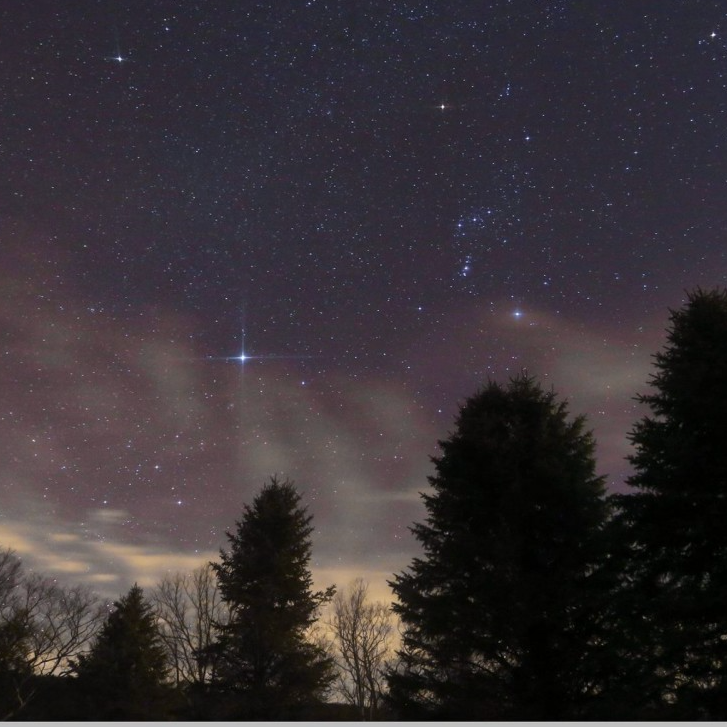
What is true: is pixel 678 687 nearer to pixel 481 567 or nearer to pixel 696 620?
pixel 696 620

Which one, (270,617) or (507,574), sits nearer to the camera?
(507,574)

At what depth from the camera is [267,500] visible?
30.2 meters

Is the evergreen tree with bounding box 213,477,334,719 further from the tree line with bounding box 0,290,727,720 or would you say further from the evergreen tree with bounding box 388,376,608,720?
the evergreen tree with bounding box 388,376,608,720

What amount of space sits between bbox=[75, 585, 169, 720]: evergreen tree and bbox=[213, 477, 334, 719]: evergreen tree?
13956 millimetres

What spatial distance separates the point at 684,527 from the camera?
13.3 meters

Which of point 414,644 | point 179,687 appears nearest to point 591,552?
point 414,644

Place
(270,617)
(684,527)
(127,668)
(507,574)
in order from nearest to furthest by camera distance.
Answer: (684,527), (507,574), (270,617), (127,668)

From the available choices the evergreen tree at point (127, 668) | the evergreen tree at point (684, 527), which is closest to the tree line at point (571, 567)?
the evergreen tree at point (684, 527)

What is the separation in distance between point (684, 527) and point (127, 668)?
122 feet

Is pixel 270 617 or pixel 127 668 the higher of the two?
pixel 270 617

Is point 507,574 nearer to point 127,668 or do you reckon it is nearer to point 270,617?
point 270,617

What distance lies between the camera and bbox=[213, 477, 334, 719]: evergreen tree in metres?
25.2

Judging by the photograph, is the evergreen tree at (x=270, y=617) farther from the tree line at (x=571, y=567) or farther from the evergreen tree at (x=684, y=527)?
the evergreen tree at (x=684, y=527)

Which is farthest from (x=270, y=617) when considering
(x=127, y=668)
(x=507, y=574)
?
(x=127, y=668)
